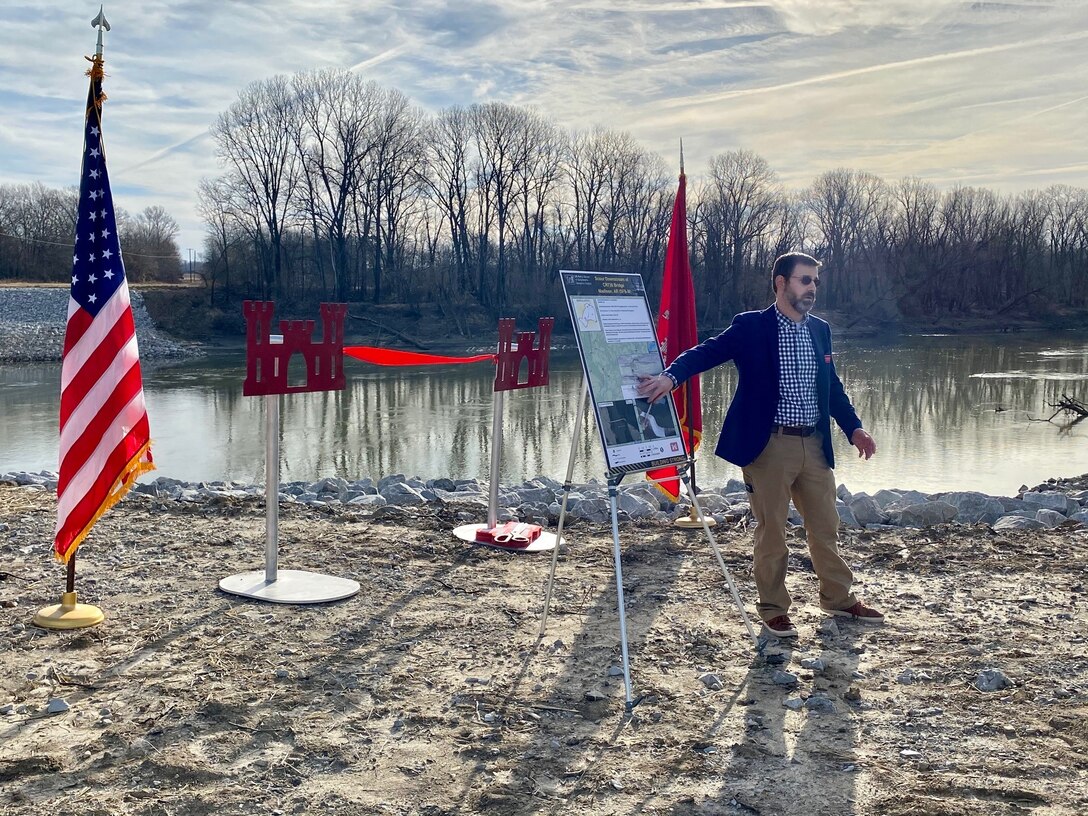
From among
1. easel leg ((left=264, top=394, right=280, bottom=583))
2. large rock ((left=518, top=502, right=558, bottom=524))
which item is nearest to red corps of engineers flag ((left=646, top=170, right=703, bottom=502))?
large rock ((left=518, top=502, right=558, bottom=524))

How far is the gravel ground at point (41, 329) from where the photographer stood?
115 ft

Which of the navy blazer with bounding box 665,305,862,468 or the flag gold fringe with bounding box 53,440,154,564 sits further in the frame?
the flag gold fringe with bounding box 53,440,154,564

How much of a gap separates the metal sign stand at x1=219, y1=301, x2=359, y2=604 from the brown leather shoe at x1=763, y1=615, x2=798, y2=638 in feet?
8.15

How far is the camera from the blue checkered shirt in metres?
4.88

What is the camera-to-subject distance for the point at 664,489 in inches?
300

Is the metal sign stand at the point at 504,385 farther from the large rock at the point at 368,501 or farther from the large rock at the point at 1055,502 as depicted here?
the large rock at the point at 1055,502

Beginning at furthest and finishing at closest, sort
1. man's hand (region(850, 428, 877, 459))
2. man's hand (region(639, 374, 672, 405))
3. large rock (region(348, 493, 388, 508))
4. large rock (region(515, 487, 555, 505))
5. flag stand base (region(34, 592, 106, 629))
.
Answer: large rock (region(515, 487, 555, 505)) → large rock (region(348, 493, 388, 508)) → man's hand (region(850, 428, 877, 459)) → flag stand base (region(34, 592, 106, 629)) → man's hand (region(639, 374, 672, 405))

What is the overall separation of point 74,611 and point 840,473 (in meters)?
9.83

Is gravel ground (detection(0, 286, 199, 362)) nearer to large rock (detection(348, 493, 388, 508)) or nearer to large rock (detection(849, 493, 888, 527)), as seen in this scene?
large rock (detection(348, 493, 388, 508))

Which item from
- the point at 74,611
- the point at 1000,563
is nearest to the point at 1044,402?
the point at 1000,563

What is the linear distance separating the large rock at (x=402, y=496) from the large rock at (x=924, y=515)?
4.23 m

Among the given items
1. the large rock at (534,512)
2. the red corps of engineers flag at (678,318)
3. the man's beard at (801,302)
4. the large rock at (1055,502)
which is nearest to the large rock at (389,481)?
the large rock at (534,512)

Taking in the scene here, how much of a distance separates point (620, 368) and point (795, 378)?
39.4 inches

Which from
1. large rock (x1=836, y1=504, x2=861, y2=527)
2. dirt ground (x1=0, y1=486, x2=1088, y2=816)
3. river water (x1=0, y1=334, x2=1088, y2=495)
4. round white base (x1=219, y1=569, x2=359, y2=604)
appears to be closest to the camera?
dirt ground (x1=0, y1=486, x2=1088, y2=816)
